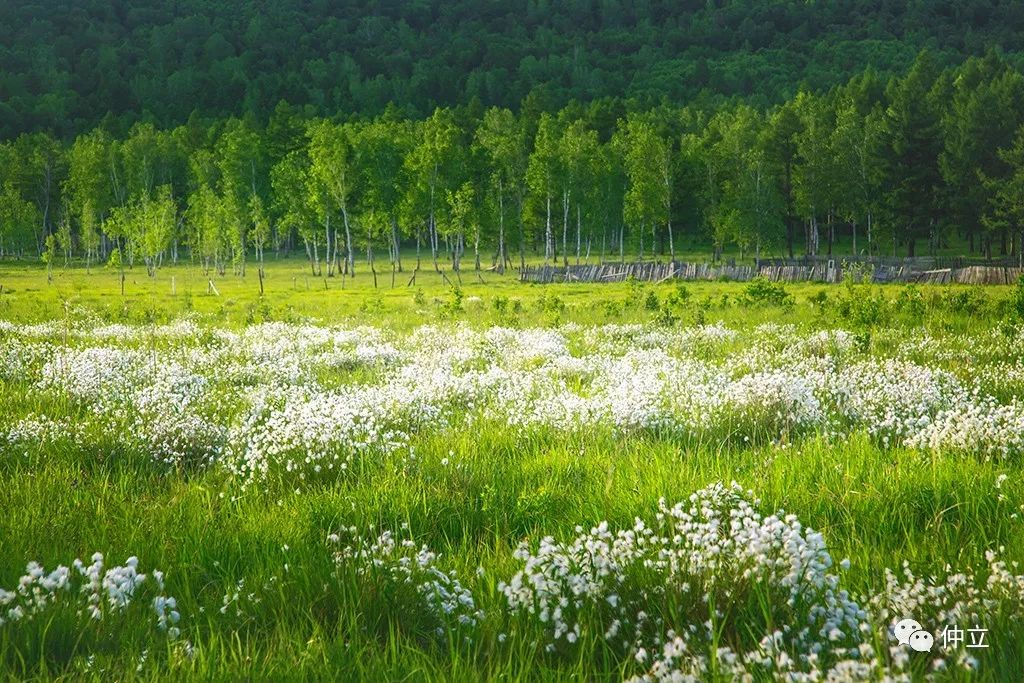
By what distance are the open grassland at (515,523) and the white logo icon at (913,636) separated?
0.05 m

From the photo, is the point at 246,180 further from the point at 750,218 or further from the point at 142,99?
the point at 142,99

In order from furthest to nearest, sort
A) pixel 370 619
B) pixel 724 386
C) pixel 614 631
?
pixel 724 386, pixel 370 619, pixel 614 631

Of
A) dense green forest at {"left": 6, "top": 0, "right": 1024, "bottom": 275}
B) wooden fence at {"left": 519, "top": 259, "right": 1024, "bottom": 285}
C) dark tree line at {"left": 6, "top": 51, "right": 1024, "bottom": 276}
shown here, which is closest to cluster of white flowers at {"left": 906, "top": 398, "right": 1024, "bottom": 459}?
wooden fence at {"left": 519, "top": 259, "right": 1024, "bottom": 285}

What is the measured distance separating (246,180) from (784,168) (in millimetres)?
63267

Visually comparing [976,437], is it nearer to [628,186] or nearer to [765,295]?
[765,295]

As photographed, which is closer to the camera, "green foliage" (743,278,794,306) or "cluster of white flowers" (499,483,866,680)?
"cluster of white flowers" (499,483,866,680)

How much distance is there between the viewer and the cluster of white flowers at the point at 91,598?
307cm

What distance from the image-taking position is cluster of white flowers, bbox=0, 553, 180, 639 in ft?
10.1

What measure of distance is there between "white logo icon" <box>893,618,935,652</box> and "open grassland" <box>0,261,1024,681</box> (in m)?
0.05

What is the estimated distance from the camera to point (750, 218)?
70.1m

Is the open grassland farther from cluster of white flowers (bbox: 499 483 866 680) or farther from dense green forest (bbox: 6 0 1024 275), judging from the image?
dense green forest (bbox: 6 0 1024 275)

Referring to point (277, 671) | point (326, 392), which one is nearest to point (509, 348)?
point (326, 392)

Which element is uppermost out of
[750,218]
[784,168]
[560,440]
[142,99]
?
[142,99]

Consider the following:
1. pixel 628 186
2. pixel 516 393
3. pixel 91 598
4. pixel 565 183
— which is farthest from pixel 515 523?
pixel 628 186
